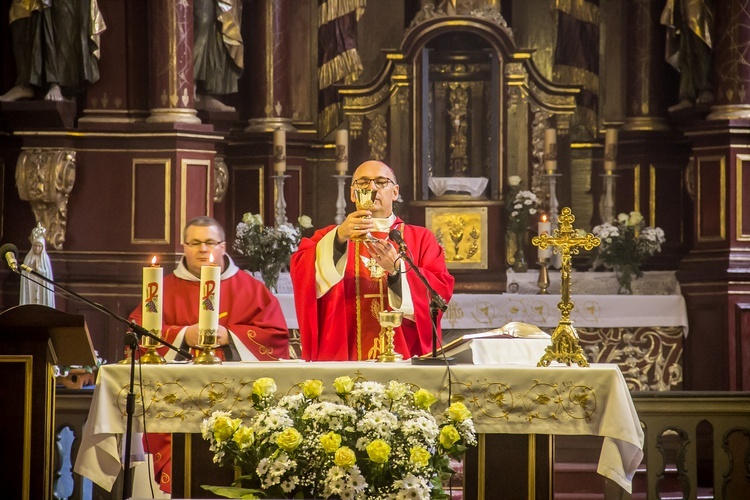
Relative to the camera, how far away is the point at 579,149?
39.0ft

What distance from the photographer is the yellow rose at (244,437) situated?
14.7 feet

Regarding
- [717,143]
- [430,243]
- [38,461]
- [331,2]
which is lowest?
[38,461]

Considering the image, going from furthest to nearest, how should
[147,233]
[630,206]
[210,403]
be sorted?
[630,206], [147,233], [210,403]

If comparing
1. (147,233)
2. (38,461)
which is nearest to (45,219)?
(147,233)

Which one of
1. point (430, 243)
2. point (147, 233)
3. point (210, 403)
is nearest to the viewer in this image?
point (210, 403)

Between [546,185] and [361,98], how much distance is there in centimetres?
186

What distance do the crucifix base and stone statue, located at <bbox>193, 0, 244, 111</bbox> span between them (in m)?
5.93

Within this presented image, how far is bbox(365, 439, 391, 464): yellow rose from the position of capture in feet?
14.1

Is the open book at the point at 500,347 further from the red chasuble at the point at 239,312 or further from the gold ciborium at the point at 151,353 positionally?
the red chasuble at the point at 239,312

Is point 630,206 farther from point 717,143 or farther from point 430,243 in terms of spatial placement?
point 430,243

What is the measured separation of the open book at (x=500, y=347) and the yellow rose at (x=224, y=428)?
49.4 inches

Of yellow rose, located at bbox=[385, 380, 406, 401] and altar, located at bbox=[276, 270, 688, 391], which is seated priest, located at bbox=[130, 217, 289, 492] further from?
altar, located at bbox=[276, 270, 688, 391]

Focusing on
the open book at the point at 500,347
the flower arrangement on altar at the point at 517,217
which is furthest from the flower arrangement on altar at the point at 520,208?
the open book at the point at 500,347

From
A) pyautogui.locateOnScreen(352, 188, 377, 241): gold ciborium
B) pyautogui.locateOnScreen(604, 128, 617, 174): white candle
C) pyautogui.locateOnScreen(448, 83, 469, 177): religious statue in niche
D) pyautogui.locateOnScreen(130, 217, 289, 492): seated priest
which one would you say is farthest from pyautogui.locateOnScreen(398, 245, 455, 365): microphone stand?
pyautogui.locateOnScreen(448, 83, 469, 177): religious statue in niche
